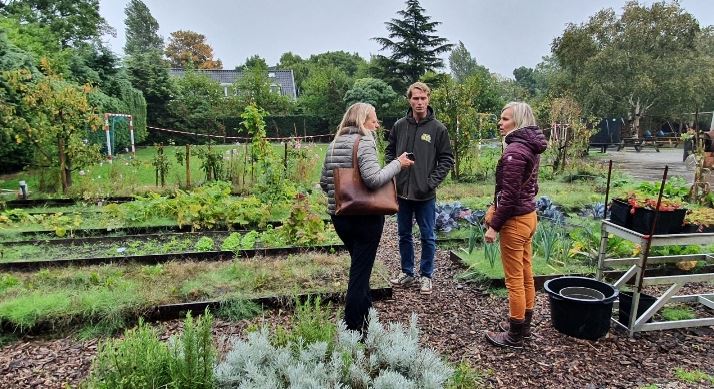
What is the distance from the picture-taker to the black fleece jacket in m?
3.86

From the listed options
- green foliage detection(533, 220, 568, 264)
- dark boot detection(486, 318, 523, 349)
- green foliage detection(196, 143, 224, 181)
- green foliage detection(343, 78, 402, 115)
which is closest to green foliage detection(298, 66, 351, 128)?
green foliage detection(343, 78, 402, 115)

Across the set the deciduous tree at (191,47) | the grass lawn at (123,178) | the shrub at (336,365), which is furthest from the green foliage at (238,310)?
the deciduous tree at (191,47)

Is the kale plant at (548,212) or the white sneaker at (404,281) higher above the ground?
the kale plant at (548,212)

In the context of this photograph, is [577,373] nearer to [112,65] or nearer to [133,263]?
[133,263]

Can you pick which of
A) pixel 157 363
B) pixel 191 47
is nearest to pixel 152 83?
pixel 157 363

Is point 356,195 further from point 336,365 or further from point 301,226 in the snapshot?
point 301,226

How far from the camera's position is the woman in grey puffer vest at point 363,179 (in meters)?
2.76

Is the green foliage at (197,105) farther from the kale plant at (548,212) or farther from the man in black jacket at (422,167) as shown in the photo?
the man in black jacket at (422,167)

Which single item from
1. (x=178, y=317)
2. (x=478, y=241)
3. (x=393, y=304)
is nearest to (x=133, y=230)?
(x=178, y=317)

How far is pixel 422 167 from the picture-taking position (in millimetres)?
3867

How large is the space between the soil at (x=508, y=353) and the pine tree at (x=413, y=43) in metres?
28.9

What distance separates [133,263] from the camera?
4578 millimetres

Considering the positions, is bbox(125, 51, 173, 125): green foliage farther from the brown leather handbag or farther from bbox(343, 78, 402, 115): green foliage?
the brown leather handbag

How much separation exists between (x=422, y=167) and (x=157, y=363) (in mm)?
2533
